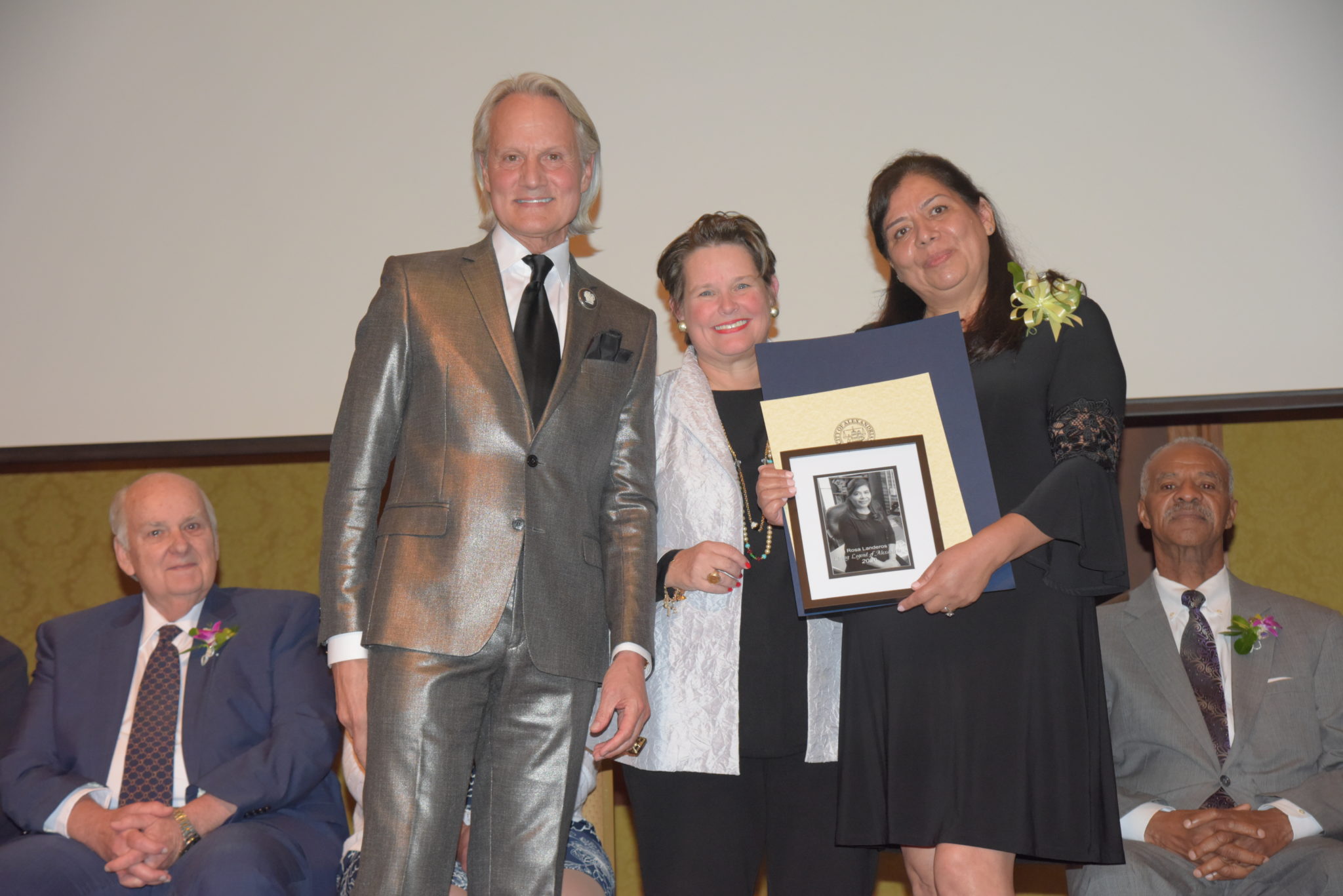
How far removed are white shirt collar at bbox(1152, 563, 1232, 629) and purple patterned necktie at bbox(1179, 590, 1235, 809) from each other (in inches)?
0.8

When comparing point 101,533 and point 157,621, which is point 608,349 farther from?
point 101,533

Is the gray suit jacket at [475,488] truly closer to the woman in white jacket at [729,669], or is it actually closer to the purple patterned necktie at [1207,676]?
the woman in white jacket at [729,669]

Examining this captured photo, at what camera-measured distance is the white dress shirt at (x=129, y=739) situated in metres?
2.63

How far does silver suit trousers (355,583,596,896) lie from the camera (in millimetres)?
1523

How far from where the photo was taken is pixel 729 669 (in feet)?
6.61

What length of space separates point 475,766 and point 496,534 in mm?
349

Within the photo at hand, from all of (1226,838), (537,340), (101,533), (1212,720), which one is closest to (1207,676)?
(1212,720)

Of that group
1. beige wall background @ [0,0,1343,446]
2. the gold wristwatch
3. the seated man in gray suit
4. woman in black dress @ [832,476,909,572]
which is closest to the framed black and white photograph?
woman in black dress @ [832,476,909,572]

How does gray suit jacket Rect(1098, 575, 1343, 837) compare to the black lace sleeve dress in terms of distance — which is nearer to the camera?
the black lace sleeve dress

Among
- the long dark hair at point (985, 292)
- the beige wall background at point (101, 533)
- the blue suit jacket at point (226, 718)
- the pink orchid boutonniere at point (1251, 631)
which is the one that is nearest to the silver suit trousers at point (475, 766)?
the long dark hair at point (985, 292)

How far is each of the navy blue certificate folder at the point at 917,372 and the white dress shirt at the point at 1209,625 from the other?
1.22 meters

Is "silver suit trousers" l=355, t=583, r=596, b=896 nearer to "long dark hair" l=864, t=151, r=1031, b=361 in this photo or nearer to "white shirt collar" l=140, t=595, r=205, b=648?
"long dark hair" l=864, t=151, r=1031, b=361

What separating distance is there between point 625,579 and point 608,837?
1.62 meters

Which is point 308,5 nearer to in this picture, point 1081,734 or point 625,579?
point 625,579
